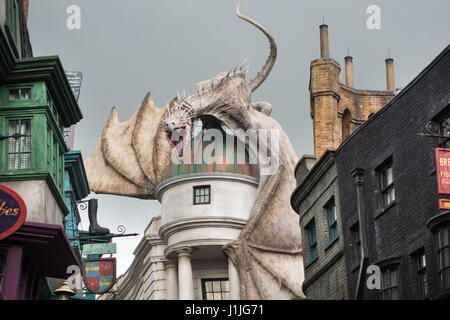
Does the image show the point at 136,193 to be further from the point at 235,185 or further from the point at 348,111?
the point at 348,111

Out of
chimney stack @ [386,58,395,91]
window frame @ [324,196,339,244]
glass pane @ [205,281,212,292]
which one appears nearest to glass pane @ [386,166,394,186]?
window frame @ [324,196,339,244]

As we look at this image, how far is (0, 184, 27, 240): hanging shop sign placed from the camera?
29359 millimetres

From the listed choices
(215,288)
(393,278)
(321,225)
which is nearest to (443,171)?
(393,278)

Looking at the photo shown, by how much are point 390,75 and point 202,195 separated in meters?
20.1

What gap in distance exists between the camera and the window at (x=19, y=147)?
110 feet

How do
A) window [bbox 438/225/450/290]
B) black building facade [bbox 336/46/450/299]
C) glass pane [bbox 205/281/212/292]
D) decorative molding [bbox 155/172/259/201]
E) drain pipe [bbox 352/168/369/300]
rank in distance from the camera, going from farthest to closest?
glass pane [bbox 205/281/212/292] < decorative molding [bbox 155/172/259/201] < drain pipe [bbox 352/168/369/300] < black building facade [bbox 336/46/450/299] < window [bbox 438/225/450/290]

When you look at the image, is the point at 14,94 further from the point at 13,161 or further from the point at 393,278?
the point at 393,278

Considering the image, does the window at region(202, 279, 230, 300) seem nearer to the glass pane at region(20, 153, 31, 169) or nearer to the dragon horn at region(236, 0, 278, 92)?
the dragon horn at region(236, 0, 278, 92)

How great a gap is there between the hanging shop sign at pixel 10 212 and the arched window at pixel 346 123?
114 feet

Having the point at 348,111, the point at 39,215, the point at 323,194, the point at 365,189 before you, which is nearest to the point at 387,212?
the point at 365,189

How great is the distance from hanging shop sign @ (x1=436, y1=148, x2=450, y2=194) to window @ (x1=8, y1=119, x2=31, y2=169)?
12324mm

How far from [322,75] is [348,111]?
4.01 meters

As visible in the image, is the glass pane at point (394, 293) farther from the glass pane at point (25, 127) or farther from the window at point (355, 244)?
the glass pane at point (25, 127)

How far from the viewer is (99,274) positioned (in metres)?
42.6
